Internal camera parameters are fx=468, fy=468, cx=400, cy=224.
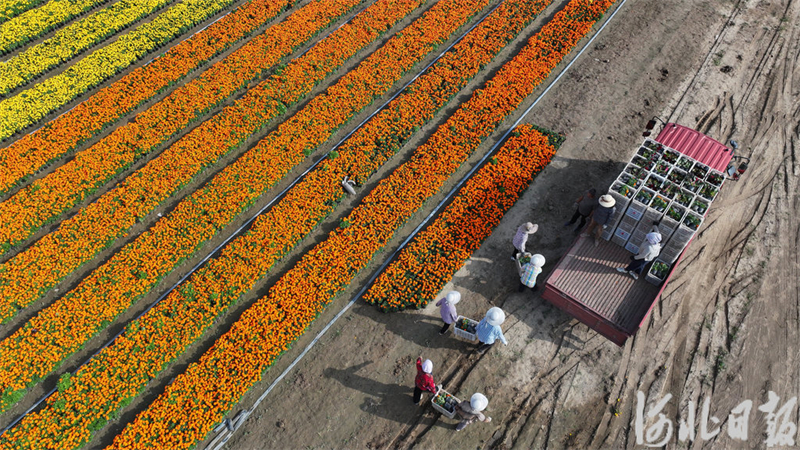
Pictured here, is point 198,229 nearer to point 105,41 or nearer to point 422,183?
point 422,183

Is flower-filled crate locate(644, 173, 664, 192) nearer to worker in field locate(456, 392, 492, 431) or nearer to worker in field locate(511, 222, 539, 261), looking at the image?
worker in field locate(511, 222, 539, 261)

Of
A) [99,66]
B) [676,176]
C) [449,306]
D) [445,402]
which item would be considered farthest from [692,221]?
[99,66]

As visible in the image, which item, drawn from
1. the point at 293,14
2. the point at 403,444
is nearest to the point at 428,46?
the point at 293,14

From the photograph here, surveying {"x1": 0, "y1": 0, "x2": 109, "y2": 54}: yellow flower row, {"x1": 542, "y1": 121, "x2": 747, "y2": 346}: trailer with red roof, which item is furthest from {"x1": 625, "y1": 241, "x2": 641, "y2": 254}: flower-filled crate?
{"x1": 0, "y1": 0, "x2": 109, "y2": 54}: yellow flower row

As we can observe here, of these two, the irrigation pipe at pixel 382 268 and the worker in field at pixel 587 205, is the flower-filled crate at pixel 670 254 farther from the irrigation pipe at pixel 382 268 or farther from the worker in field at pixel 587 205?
the irrigation pipe at pixel 382 268

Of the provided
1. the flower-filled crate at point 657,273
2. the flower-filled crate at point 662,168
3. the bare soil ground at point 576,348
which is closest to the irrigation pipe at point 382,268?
the bare soil ground at point 576,348
